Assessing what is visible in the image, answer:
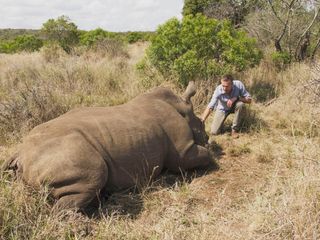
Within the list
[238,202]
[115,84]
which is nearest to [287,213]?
[238,202]

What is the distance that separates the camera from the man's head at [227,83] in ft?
21.5

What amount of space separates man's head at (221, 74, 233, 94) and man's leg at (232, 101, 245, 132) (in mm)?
276

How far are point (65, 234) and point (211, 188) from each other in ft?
6.23

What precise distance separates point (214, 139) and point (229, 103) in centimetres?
65

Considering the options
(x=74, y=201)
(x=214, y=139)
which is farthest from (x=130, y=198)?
(x=214, y=139)

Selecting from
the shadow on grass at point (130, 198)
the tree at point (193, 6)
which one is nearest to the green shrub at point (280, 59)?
the shadow on grass at point (130, 198)

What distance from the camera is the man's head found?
6551 mm

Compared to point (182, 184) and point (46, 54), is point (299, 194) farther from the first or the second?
point (46, 54)

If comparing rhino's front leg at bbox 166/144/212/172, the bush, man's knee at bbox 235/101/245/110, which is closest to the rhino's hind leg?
rhino's front leg at bbox 166/144/212/172

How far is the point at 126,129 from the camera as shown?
467cm

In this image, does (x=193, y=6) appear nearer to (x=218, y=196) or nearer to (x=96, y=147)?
(x=218, y=196)

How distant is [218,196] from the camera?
4547 mm

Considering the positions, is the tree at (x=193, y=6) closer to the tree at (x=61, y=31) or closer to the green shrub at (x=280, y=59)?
the tree at (x=61, y=31)

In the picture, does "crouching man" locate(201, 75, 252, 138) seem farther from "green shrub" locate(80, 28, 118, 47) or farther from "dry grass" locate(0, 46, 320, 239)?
"green shrub" locate(80, 28, 118, 47)
